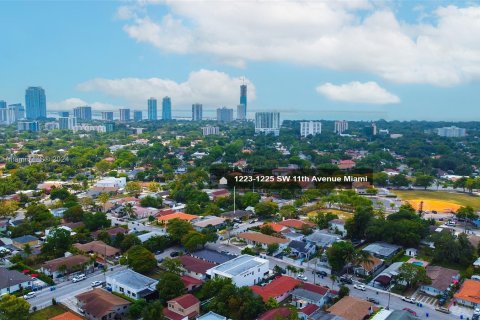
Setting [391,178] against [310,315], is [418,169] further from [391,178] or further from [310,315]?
[310,315]

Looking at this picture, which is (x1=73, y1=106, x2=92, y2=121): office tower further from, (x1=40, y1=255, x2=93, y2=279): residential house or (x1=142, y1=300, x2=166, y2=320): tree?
(x1=142, y1=300, x2=166, y2=320): tree

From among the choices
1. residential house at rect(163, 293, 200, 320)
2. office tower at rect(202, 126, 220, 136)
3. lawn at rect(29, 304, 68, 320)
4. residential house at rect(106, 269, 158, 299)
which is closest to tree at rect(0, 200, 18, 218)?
residential house at rect(106, 269, 158, 299)

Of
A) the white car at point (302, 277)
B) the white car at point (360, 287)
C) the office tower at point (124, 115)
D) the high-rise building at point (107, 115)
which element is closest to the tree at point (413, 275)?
the white car at point (360, 287)

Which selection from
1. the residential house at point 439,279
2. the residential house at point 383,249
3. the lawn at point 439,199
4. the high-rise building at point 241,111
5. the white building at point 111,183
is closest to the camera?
the residential house at point 439,279

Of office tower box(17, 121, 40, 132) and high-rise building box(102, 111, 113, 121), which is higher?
high-rise building box(102, 111, 113, 121)

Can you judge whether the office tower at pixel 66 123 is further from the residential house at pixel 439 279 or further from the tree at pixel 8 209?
the residential house at pixel 439 279

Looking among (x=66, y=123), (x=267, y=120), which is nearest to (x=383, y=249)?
(x=267, y=120)


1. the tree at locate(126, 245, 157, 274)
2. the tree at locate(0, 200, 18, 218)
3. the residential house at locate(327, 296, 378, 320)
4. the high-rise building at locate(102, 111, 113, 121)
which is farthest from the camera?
the high-rise building at locate(102, 111, 113, 121)
